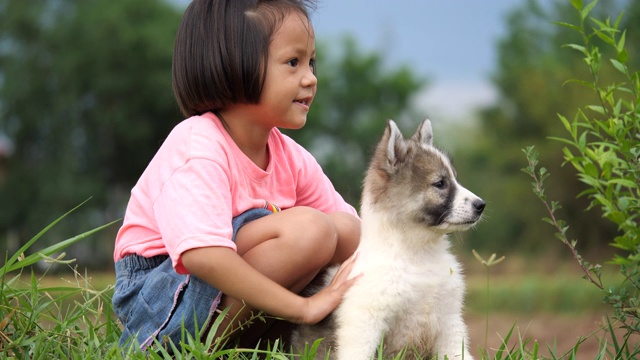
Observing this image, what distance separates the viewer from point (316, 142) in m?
25.1

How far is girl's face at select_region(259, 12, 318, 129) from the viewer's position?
3639 mm

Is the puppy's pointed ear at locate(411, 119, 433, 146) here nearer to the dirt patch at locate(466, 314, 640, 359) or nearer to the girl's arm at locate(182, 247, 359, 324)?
the girl's arm at locate(182, 247, 359, 324)

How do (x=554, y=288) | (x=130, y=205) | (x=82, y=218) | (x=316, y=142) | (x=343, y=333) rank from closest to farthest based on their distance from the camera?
(x=343, y=333), (x=130, y=205), (x=554, y=288), (x=82, y=218), (x=316, y=142)

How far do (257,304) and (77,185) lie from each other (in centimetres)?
1930

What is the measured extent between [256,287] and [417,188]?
0.79 m

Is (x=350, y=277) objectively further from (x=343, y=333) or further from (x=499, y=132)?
(x=499, y=132)

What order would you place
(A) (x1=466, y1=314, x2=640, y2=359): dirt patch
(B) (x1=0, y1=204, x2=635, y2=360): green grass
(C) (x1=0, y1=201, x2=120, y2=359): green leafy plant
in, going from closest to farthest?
1. (B) (x1=0, y1=204, x2=635, y2=360): green grass
2. (C) (x1=0, y1=201, x2=120, y2=359): green leafy plant
3. (A) (x1=466, y1=314, x2=640, y2=359): dirt patch

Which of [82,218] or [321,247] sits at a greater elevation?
[321,247]

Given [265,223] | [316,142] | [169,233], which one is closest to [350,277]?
[265,223]

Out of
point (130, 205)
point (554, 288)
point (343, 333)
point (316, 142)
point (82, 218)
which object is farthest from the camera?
point (316, 142)

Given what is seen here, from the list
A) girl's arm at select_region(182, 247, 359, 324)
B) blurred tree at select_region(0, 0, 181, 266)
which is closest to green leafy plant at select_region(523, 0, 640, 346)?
girl's arm at select_region(182, 247, 359, 324)

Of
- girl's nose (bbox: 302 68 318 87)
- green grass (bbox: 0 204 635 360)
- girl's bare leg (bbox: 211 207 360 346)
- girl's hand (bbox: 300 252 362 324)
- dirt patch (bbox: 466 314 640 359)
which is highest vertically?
girl's nose (bbox: 302 68 318 87)

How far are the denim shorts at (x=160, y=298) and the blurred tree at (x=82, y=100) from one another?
1880 centimetres

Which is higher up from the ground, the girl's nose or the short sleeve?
the girl's nose
